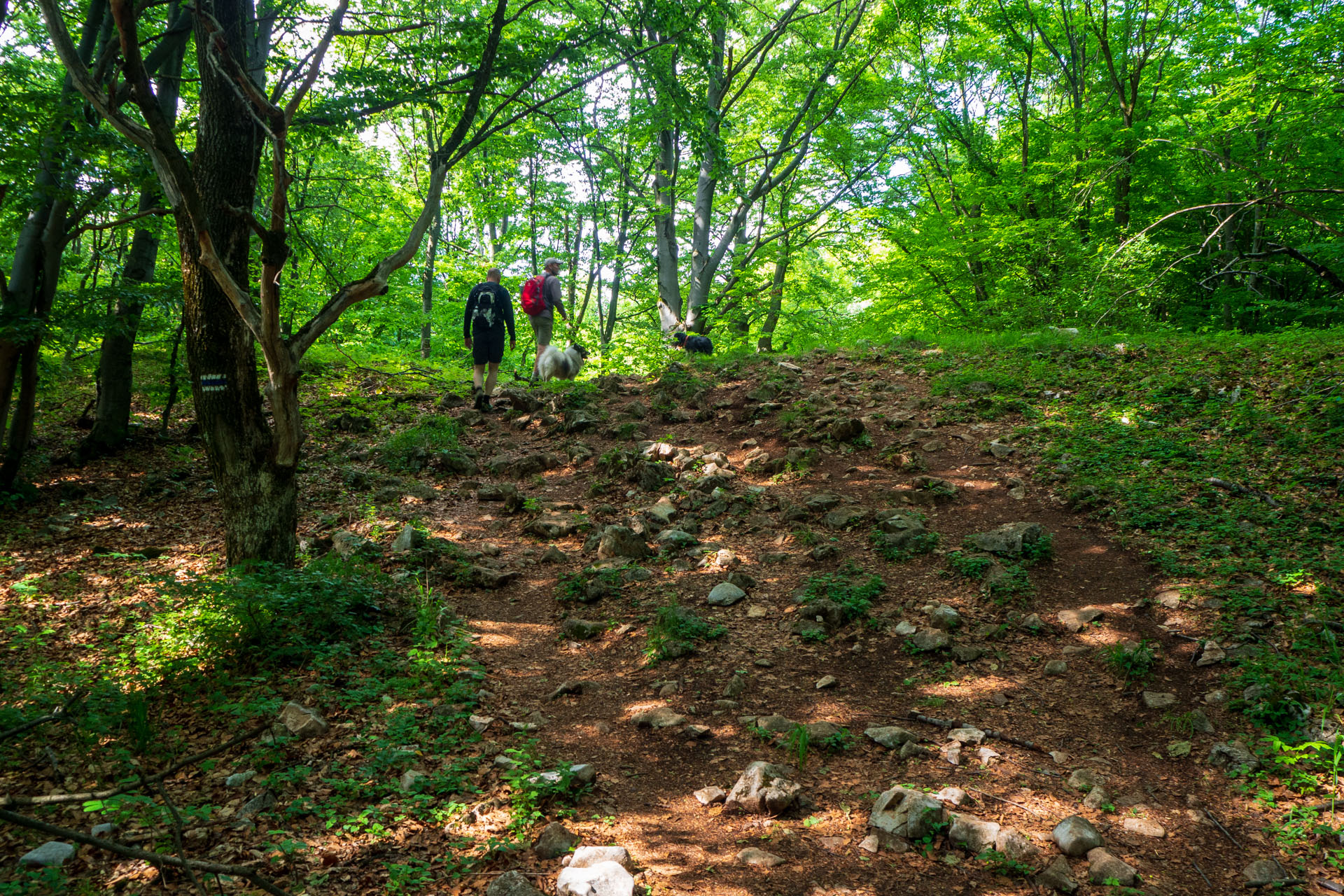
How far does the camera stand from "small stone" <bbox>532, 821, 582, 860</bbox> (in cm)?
300

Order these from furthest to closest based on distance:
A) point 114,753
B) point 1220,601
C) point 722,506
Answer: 1. point 722,506
2. point 1220,601
3. point 114,753

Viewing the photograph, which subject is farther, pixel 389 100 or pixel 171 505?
pixel 171 505

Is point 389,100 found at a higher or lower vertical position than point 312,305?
higher

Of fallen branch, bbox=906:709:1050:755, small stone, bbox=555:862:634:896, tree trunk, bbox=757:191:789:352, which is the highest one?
tree trunk, bbox=757:191:789:352

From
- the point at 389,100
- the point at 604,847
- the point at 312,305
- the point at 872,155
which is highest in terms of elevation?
the point at 872,155

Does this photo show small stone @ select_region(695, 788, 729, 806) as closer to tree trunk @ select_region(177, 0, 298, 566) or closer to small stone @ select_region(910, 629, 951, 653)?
small stone @ select_region(910, 629, 951, 653)

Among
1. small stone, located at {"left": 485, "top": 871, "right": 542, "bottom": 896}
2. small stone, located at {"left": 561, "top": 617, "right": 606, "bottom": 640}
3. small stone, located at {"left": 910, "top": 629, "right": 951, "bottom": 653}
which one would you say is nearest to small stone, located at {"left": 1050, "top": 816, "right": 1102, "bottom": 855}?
small stone, located at {"left": 910, "top": 629, "right": 951, "bottom": 653}

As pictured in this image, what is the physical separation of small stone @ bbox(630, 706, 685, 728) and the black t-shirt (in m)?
7.41

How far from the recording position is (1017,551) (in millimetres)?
5680

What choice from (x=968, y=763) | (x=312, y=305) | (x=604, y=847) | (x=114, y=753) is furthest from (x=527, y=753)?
(x=312, y=305)

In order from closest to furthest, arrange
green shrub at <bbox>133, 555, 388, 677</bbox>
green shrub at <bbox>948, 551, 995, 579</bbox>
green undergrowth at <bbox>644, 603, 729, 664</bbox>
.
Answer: green shrub at <bbox>133, 555, 388, 677</bbox>, green undergrowth at <bbox>644, 603, 729, 664</bbox>, green shrub at <bbox>948, 551, 995, 579</bbox>

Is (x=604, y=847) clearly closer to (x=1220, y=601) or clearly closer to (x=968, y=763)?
(x=968, y=763)

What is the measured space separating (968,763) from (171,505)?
795 centimetres

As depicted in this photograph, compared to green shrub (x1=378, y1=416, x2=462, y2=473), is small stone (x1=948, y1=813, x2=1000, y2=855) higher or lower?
lower
